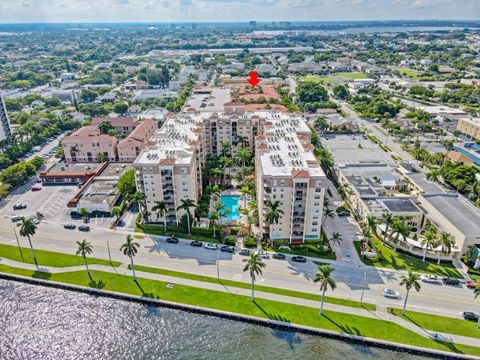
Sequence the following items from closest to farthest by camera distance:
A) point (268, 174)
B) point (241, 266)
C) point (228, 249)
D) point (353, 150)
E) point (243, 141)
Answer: point (241, 266)
point (268, 174)
point (228, 249)
point (243, 141)
point (353, 150)

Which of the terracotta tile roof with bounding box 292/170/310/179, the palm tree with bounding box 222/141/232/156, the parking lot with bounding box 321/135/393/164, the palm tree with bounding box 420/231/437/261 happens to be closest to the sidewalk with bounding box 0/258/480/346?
the palm tree with bounding box 420/231/437/261

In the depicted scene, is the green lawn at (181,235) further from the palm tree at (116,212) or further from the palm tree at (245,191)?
the palm tree at (245,191)

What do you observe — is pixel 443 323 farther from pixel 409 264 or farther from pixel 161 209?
pixel 161 209

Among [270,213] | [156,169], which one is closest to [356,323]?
[270,213]

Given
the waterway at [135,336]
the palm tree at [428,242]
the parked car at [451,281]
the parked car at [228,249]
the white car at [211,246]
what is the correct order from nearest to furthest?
the waterway at [135,336], the parked car at [451,281], the palm tree at [428,242], the parked car at [228,249], the white car at [211,246]

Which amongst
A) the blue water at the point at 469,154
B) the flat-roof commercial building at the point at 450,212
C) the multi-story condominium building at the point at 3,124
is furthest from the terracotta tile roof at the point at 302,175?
the multi-story condominium building at the point at 3,124

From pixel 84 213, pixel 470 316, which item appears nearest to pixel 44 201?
pixel 84 213

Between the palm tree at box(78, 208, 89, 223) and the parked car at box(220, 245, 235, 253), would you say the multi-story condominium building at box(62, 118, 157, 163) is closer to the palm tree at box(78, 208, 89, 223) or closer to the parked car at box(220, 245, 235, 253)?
the palm tree at box(78, 208, 89, 223)
